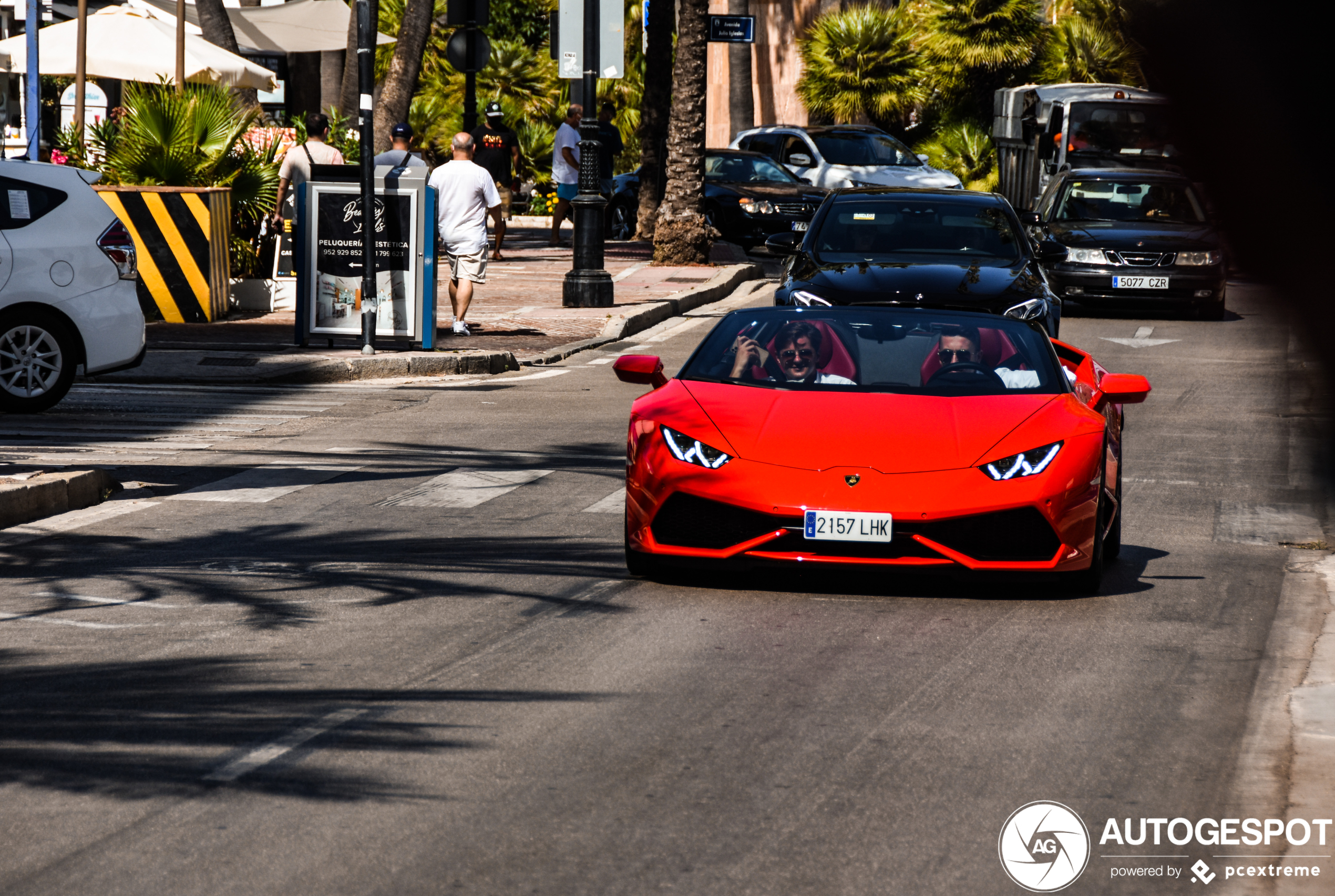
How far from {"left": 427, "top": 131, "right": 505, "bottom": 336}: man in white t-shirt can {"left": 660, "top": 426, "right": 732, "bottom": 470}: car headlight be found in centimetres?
1019

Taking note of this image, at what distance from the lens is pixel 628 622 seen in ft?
22.7

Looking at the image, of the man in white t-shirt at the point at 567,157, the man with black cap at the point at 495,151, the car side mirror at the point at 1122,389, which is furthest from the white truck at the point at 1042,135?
the car side mirror at the point at 1122,389

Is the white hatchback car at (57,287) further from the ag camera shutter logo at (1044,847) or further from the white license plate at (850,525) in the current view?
the ag camera shutter logo at (1044,847)

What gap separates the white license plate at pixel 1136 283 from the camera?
21047 millimetres

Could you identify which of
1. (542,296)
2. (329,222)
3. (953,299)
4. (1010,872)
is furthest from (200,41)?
(1010,872)

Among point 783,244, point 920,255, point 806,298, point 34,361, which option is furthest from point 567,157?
point 34,361

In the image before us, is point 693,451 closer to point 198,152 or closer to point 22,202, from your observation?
point 22,202

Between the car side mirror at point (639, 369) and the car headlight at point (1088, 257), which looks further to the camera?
the car headlight at point (1088, 257)

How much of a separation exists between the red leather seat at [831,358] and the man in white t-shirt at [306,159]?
10.9 m

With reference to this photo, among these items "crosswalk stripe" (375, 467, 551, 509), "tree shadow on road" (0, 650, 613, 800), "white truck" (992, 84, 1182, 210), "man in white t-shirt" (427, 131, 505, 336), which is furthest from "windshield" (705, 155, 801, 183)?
"tree shadow on road" (0, 650, 613, 800)

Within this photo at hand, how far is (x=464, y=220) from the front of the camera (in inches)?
686

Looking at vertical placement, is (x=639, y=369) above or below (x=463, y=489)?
above

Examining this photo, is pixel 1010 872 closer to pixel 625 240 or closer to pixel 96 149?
pixel 96 149

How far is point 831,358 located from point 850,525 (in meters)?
1.38
